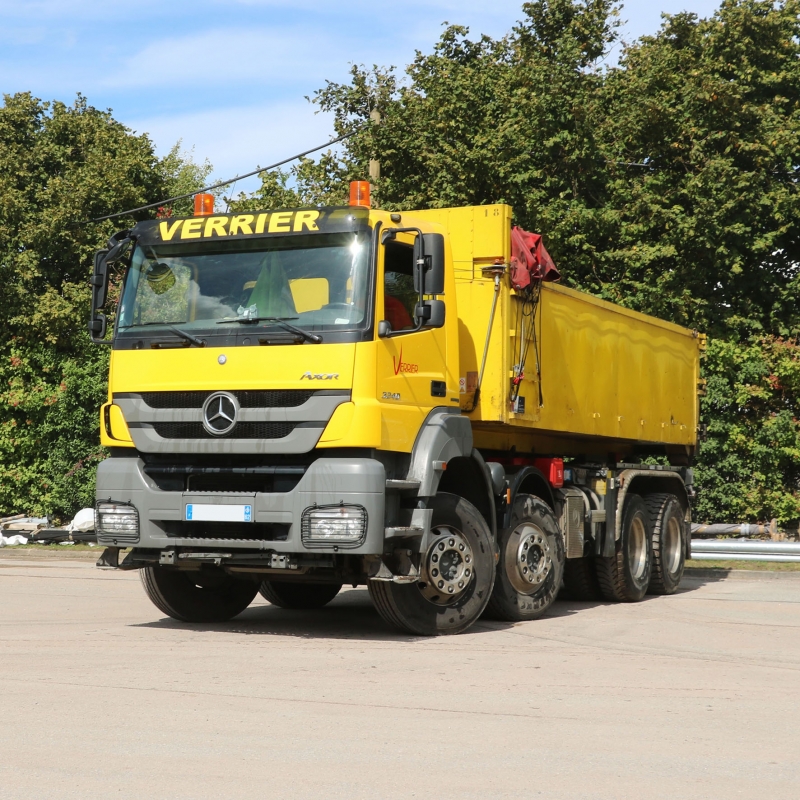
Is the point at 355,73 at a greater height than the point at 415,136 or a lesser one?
greater

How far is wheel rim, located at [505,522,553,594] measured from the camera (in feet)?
38.6

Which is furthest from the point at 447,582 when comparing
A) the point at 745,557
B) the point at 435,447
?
the point at 745,557

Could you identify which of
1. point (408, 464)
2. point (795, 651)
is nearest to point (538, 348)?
point (408, 464)

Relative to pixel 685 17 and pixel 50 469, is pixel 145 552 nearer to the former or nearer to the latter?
pixel 50 469

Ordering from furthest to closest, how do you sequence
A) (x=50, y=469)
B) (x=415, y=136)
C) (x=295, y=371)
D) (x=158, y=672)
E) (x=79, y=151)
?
(x=79, y=151) → (x=50, y=469) → (x=415, y=136) → (x=295, y=371) → (x=158, y=672)

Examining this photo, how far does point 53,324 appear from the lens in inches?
1176

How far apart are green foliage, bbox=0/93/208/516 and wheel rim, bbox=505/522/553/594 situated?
18.4m

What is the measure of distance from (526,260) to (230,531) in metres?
3.58

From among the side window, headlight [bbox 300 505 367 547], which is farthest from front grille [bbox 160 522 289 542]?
the side window

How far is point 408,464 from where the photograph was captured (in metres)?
10.4

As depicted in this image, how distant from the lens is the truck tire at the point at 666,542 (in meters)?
15.2

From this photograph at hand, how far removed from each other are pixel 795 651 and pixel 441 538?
9.24 feet

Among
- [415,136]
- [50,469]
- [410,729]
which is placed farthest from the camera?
[50,469]

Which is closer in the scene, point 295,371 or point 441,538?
point 295,371
